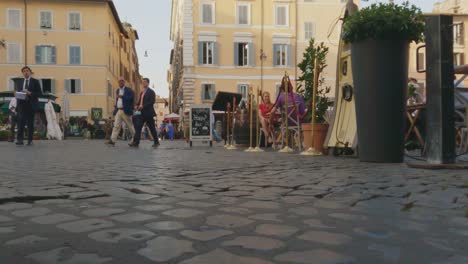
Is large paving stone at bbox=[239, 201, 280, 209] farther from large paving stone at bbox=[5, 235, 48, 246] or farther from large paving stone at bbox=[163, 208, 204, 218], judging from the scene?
large paving stone at bbox=[5, 235, 48, 246]

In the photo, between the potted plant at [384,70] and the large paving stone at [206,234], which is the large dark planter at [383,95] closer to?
the potted plant at [384,70]

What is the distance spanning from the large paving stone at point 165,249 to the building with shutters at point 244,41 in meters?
41.0

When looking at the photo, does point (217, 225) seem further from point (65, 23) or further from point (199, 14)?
point (65, 23)

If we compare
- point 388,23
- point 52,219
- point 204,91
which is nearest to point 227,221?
point 52,219

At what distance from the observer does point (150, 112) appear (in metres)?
14.9

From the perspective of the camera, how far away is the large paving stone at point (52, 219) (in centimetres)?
290

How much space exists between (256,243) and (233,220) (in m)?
0.55

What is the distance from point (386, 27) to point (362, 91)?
0.88m

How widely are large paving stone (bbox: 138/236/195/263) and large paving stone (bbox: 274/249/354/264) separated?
15.5 inches

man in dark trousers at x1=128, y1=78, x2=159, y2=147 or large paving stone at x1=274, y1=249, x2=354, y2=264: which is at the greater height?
man in dark trousers at x1=128, y1=78, x2=159, y2=147

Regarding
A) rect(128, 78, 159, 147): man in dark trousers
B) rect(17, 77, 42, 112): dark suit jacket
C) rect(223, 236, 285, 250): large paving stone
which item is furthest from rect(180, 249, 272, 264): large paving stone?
rect(17, 77, 42, 112): dark suit jacket

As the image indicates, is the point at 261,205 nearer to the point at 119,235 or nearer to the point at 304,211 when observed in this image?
the point at 304,211

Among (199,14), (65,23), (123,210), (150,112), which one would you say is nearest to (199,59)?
(199,14)

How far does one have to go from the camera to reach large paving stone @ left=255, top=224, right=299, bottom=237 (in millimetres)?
2610
